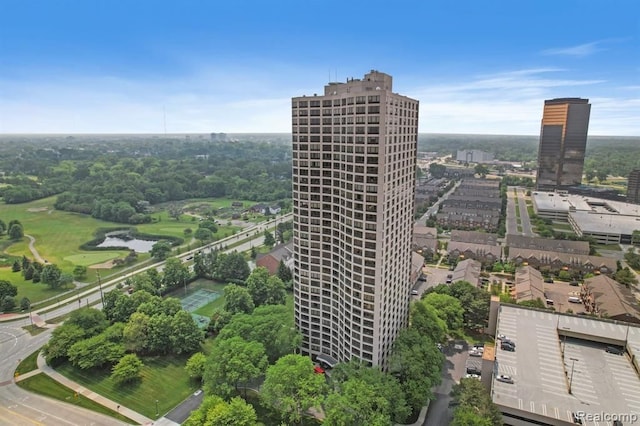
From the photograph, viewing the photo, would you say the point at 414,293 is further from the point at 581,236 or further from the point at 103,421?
the point at 581,236

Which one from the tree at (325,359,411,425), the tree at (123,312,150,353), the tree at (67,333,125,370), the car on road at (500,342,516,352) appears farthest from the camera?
the tree at (123,312,150,353)

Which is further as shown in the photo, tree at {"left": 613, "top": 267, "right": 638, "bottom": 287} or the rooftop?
tree at {"left": 613, "top": 267, "right": 638, "bottom": 287}

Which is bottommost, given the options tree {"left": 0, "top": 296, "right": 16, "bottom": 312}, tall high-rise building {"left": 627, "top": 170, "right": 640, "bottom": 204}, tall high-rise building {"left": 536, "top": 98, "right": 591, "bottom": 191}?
tree {"left": 0, "top": 296, "right": 16, "bottom": 312}

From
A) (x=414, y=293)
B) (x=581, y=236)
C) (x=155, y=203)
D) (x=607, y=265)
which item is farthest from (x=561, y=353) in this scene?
(x=155, y=203)

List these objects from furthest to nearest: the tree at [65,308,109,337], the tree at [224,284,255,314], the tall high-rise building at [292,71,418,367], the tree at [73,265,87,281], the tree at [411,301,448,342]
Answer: the tree at [73,265,87,281] < the tree at [224,284,255,314] < the tree at [65,308,109,337] < the tree at [411,301,448,342] < the tall high-rise building at [292,71,418,367]

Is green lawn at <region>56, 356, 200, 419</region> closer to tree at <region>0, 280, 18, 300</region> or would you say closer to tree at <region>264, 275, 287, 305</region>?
tree at <region>264, 275, 287, 305</region>

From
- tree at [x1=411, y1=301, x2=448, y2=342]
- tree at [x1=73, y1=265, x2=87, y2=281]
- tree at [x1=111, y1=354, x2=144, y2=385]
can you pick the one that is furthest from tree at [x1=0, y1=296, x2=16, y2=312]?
tree at [x1=411, y1=301, x2=448, y2=342]

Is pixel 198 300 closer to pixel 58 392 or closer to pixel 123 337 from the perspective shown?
pixel 123 337
